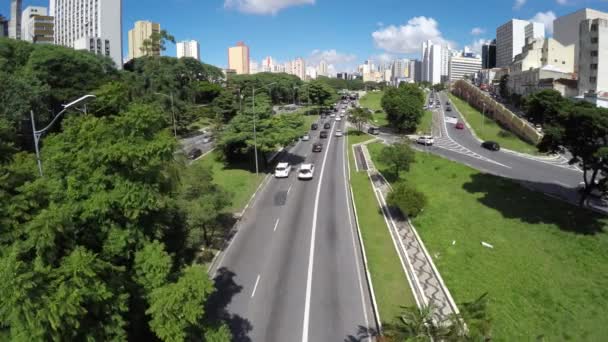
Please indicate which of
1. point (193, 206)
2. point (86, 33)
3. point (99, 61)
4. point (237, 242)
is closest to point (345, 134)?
point (99, 61)

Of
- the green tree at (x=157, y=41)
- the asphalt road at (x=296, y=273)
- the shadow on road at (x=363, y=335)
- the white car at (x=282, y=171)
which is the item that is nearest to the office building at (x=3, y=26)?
the green tree at (x=157, y=41)

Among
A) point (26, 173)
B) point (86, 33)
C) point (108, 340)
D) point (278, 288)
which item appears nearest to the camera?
point (108, 340)

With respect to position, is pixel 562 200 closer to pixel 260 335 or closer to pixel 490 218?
pixel 490 218

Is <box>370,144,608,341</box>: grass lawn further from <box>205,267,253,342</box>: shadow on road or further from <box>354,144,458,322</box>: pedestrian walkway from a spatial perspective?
<box>205,267,253,342</box>: shadow on road

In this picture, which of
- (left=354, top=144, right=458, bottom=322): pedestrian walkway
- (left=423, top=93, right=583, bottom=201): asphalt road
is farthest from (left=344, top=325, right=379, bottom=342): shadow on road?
(left=423, top=93, right=583, bottom=201): asphalt road

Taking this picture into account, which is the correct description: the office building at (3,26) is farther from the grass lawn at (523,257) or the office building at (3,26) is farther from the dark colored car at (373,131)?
the grass lawn at (523,257)
